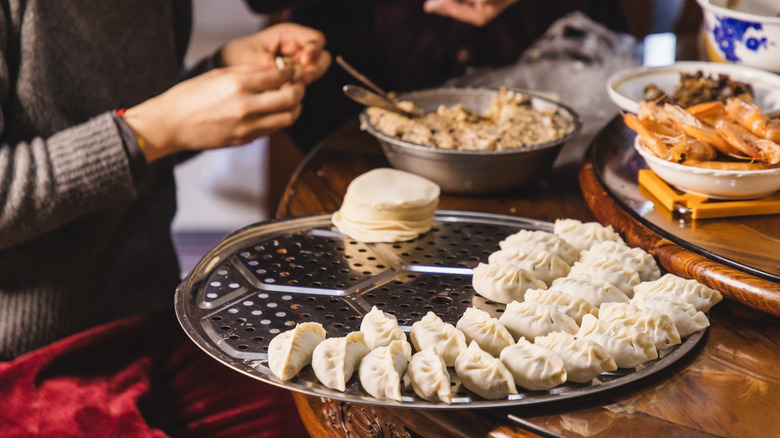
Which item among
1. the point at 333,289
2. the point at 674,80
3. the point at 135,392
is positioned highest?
the point at 674,80

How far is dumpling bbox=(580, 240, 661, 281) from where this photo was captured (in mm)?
1159

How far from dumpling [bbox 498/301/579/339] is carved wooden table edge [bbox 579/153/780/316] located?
250 mm

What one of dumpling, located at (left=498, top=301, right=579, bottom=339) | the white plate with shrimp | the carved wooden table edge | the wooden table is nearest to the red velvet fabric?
the wooden table

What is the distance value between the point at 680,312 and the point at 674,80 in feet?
3.16

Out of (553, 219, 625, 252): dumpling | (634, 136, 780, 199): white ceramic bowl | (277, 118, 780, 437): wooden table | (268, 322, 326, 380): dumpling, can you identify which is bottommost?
(277, 118, 780, 437): wooden table

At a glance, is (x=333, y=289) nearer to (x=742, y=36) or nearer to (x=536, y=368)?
(x=536, y=368)

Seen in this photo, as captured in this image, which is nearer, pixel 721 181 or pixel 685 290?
pixel 685 290

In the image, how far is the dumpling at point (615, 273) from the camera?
3.66 feet

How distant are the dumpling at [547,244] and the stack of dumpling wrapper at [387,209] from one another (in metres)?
0.19

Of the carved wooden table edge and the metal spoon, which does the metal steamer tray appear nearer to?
the carved wooden table edge

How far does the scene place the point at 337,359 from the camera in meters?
0.92

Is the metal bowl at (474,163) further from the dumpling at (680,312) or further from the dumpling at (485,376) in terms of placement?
the dumpling at (485,376)

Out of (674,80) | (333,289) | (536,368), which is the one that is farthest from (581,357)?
(674,80)

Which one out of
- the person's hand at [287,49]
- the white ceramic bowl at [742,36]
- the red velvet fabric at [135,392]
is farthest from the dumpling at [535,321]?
the white ceramic bowl at [742,36]
